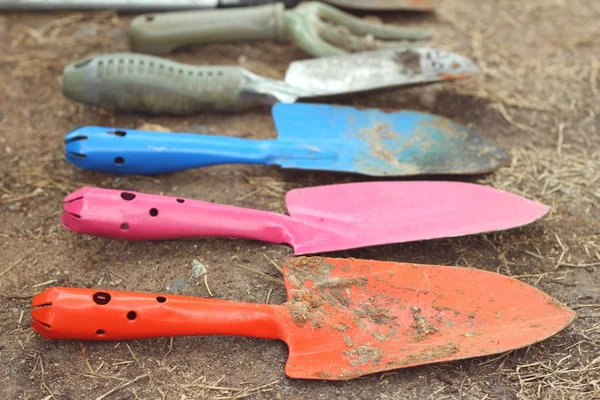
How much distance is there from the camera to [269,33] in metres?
2.25

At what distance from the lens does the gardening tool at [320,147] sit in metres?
1.73

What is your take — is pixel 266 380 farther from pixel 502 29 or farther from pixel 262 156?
pixel 502 29

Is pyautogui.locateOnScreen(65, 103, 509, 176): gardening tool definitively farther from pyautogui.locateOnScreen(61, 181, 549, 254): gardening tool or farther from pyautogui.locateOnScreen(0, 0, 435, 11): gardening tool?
pyautogui.locateOnScreen(0, 0, 435, 11): gardening tool

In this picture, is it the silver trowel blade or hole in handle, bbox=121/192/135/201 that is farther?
the silver trowel blade

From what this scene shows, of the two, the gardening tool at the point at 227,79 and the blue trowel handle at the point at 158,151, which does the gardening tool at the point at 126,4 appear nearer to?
the gardening tool at the point at 227,79

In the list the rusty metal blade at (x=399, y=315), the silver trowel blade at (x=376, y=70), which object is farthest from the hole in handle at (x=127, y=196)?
the silver trowel blade at (x=376, y=70)

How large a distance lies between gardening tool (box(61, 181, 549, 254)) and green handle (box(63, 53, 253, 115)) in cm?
46

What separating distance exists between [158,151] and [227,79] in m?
0.37

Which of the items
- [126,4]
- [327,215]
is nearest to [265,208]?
[327,215]

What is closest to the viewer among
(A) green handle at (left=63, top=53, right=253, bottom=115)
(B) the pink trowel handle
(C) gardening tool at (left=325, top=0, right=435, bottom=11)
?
(B) the pink trowel handle

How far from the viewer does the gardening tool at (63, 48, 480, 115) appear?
6.37 ft

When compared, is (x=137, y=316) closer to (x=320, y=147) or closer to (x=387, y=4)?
(x=320, y=147)

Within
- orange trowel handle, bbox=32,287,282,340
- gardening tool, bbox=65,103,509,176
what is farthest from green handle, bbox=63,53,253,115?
orange trowel handle, bbox=32,287,282,340

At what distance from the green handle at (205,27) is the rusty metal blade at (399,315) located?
1.01m
